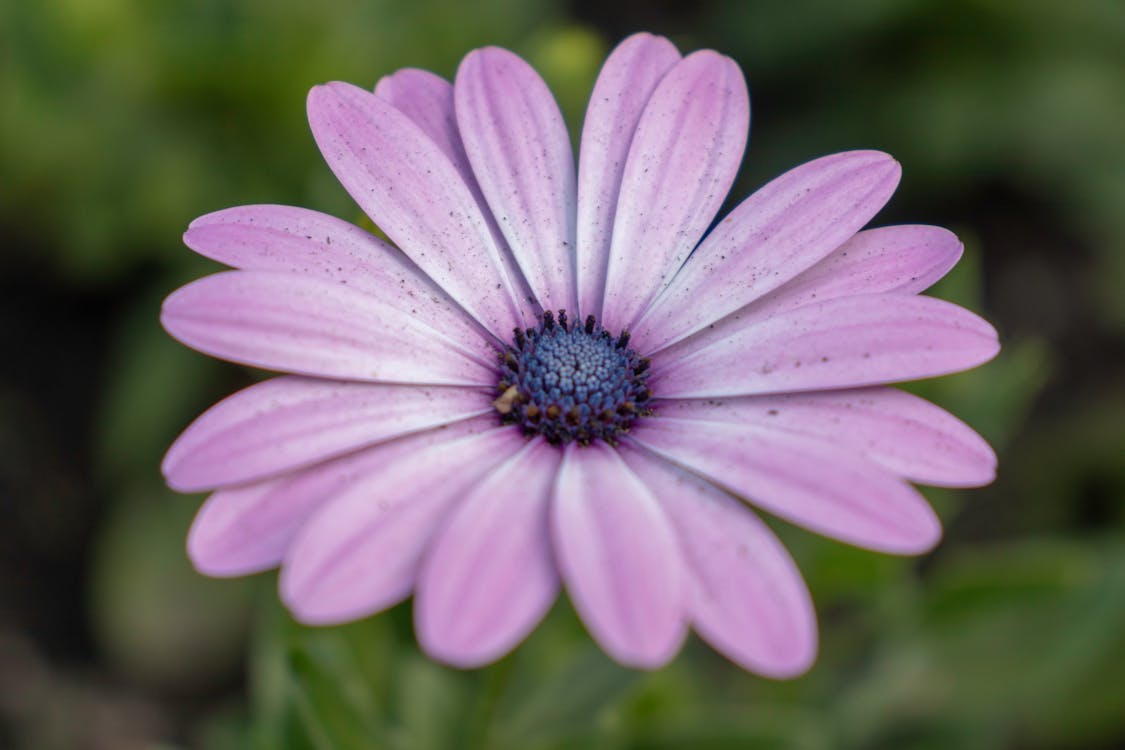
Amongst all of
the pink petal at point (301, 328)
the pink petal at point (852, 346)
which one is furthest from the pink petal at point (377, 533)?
the pink petal at point (852, 346)

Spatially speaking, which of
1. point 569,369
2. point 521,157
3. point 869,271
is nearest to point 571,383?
point 569,369

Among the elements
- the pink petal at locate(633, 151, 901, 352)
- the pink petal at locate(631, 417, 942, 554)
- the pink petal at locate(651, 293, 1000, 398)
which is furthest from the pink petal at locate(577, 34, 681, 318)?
the pink petal at locate(631, 417, 942, 554)

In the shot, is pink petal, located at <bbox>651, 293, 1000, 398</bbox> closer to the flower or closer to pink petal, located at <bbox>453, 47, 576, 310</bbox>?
the flower

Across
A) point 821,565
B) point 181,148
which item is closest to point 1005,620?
point 821,565

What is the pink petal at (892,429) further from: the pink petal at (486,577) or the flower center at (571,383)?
the pink petal at (486,577)

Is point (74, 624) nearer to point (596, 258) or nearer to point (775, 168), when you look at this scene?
point (596, 258)

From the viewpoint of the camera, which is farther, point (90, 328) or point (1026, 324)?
point (1026, 324)

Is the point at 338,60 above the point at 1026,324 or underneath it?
above
